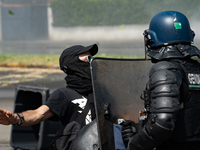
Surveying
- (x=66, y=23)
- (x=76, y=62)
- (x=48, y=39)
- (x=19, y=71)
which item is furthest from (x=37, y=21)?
(x=76, y=62)

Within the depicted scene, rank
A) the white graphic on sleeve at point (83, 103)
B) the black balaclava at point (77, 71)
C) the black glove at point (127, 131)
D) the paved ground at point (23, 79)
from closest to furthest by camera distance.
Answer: the black glove at point (127, 131), the white graphic on sleeve at point (83, 103), the black balaclava at point (77, 71), the paved ground at point (23, 79)

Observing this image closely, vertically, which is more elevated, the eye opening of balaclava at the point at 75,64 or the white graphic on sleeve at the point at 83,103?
the eye opening of balaclava at the point at 75,64

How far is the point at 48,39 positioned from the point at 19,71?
66.5ft

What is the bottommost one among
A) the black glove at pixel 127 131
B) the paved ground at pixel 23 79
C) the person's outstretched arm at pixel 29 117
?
the paved ground at pixel 23 79

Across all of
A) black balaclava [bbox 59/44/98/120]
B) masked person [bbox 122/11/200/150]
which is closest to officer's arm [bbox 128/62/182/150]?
masked person [bbox 122/11/200/150]

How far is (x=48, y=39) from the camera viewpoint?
32.4 metres

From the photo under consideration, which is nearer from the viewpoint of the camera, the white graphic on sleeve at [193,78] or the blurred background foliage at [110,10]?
the white graphic on sleeve at [193,78]

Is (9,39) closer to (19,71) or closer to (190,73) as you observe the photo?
(19,71)

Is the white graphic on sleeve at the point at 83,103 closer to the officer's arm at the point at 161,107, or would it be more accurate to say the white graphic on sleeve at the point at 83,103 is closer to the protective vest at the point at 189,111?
the officer's arm at the point at 161,107

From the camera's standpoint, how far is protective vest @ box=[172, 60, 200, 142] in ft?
6.18

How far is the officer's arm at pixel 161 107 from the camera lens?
173 cm

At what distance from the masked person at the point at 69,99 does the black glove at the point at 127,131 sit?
1.36ft

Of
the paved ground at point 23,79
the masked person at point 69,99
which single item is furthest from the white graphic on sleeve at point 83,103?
the paved ground at point 23,79

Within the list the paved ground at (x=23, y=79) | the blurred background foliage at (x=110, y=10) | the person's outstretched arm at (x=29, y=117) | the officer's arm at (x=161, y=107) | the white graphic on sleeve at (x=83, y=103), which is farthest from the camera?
the blurred background foliage at (x=110, y=10)
